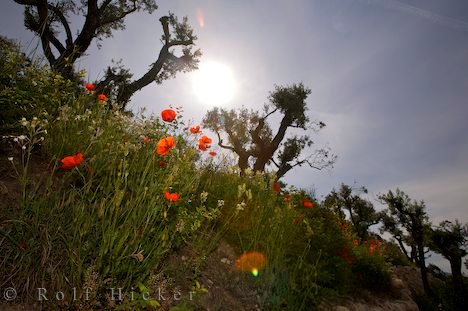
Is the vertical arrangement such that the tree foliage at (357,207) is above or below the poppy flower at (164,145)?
above

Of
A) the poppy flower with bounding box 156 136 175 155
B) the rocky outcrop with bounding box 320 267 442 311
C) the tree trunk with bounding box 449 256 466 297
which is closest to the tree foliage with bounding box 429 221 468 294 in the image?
the tree trunk with bounding box 449 256 466 297

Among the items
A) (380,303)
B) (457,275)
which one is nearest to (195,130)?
(380,303)

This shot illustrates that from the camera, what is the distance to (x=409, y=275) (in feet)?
→ 60.5

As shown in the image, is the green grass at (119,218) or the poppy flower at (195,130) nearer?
the green grass at (119,218)

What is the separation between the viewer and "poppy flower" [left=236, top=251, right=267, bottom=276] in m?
3.98

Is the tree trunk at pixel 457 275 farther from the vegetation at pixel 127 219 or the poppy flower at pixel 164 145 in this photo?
the poppy flower at pixel 164 145

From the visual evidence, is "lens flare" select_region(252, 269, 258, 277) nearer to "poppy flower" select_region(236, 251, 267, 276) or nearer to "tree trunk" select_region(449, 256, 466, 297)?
"poppy flower" select_region(236, 251, 267, 276)

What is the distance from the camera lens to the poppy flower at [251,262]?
3.98 meters

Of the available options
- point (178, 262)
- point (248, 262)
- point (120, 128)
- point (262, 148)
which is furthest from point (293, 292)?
point (262, 148)

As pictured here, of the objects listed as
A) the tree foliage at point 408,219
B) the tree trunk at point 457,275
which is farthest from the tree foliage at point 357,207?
the tree trunk at point 457,275
